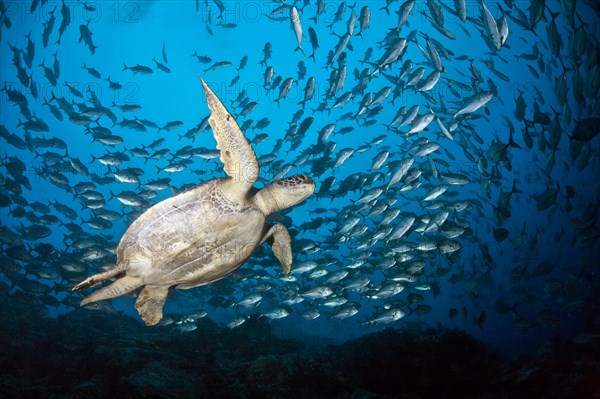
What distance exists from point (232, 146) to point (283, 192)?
1020 mm

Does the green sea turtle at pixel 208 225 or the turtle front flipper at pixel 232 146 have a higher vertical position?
the turtle front flipper at pixel 232 146

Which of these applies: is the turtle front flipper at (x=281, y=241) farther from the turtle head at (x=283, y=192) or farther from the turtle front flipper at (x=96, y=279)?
the turtle front flipper at (x=96, y=279)

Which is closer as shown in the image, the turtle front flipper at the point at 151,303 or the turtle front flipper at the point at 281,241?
the turtle front flipper at the point at 151,303

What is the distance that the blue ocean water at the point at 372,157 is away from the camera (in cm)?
841

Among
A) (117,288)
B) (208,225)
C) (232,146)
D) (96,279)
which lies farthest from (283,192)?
(117,288)

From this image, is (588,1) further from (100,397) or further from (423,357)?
(100,397)

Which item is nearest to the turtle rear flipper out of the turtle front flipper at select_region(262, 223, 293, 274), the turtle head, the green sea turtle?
the green sea turtle

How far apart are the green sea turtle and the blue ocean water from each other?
10.6 ft

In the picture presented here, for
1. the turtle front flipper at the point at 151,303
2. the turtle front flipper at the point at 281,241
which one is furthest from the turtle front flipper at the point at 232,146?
the turtle front flipper at the point at 151,303

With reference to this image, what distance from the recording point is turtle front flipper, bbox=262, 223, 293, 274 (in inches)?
210

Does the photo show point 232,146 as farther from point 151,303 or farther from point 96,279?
point 151,303

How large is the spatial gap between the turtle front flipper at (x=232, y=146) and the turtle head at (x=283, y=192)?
0.38m

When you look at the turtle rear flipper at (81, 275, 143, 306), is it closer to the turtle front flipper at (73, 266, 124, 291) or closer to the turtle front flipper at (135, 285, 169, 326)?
the turtle front flipper at (73, 266, 124, 291)

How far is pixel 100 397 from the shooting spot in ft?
14.2
